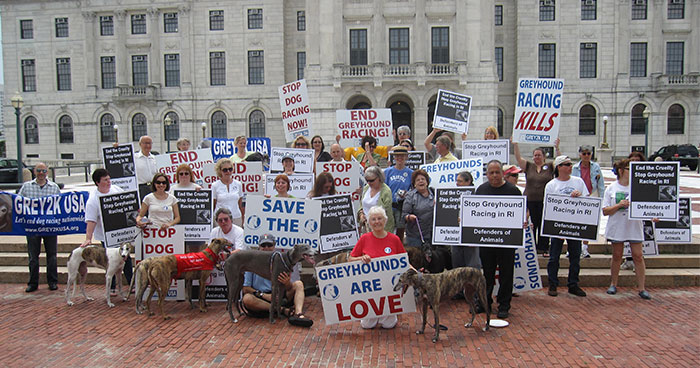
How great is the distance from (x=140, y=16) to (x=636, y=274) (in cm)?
4498

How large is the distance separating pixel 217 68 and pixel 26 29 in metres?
18.2

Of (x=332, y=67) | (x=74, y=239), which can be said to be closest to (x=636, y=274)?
(x=74, y=239)

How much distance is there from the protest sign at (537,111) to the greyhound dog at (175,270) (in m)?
6.40

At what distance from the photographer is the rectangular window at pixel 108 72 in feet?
145

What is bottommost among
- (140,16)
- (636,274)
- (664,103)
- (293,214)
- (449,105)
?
(636,274)

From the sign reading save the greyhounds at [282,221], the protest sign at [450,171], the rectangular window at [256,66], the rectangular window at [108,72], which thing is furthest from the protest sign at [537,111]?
the rectangular window at [108,72]

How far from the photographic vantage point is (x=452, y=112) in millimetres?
12328

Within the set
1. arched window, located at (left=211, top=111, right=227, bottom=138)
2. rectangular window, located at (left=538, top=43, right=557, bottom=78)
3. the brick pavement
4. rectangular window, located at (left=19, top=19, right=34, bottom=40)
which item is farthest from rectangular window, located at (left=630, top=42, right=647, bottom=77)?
rectangular window, located at (left=19, top=19, right=34, bottom=40)

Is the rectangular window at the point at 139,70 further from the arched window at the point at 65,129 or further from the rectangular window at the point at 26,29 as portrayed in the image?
the rectangular window at the point at 26,29

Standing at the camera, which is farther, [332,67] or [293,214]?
[332,67]

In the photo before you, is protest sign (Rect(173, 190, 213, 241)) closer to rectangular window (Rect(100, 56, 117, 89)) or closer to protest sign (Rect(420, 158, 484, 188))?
protest sign (Rect(420, 158, 484, 188))

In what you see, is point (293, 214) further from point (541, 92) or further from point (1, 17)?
point (1, 17)

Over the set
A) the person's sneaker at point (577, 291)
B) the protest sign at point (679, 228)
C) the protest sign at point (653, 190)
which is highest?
the protest sign at point (653, 190)

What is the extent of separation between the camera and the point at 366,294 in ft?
22.2
